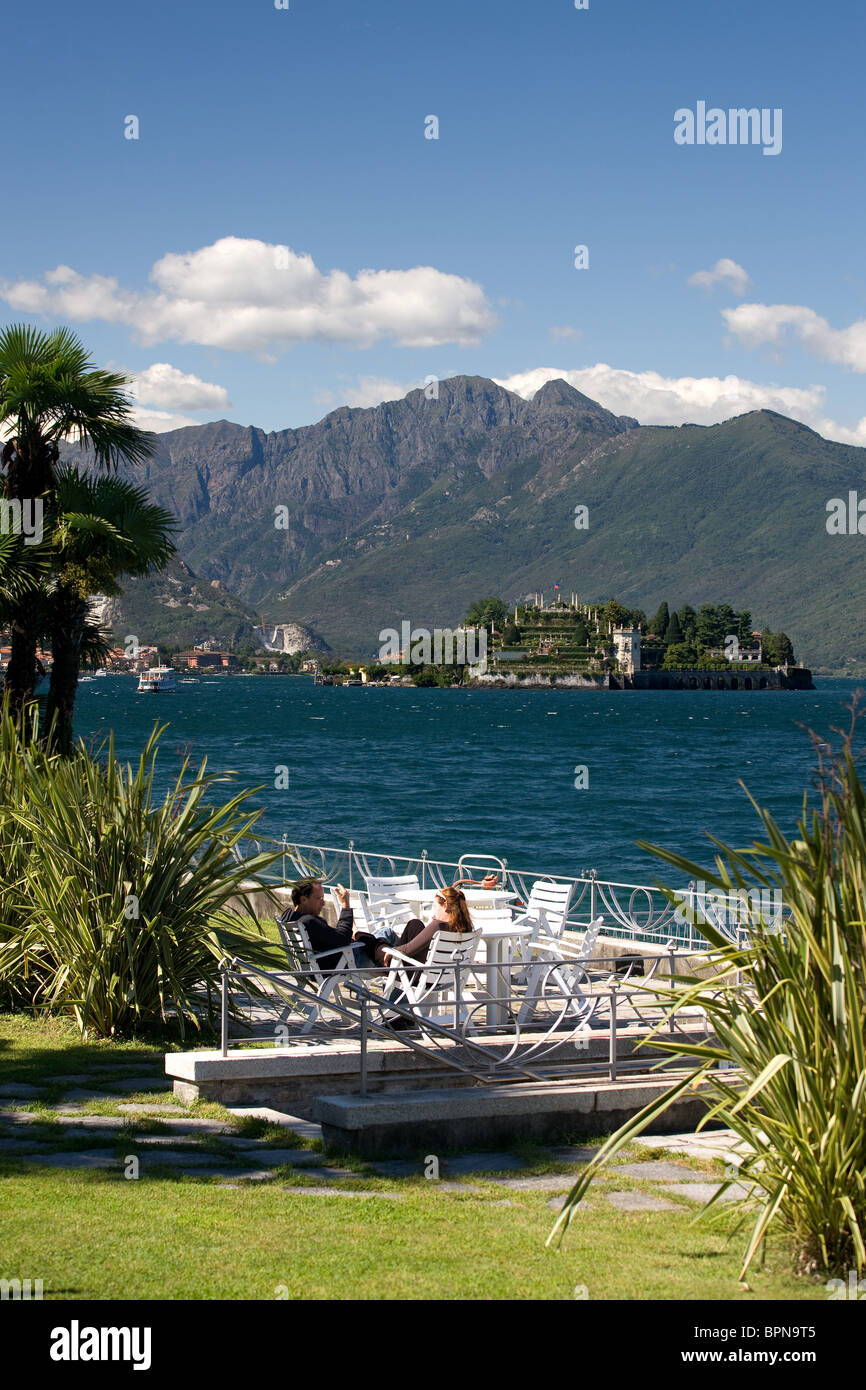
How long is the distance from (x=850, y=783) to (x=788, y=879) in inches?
17.6

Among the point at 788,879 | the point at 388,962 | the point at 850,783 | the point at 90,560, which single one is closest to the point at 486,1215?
the point at 788,879

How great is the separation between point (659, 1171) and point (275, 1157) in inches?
76.7

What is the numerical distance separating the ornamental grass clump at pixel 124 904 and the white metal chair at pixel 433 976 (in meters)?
1.23

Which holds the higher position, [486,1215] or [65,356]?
[65,356]

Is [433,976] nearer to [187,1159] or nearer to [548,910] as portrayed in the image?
[548,910]

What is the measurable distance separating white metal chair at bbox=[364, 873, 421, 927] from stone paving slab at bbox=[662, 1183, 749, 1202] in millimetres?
4800

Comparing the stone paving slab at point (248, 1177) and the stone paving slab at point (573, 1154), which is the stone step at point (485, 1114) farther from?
the stone paving slab at point (248, 1177)

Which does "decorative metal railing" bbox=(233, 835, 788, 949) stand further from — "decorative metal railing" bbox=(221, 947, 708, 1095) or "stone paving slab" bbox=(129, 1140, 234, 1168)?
"stone paving slab" bbox=(129, 1140, 234, 1168)

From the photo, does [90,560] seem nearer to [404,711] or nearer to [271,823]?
[271,823]

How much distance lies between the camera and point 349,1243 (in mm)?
5582

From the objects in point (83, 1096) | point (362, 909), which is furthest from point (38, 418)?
point (83, 1096)

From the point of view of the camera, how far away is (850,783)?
5.25m

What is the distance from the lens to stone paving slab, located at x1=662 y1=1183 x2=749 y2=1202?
259 inches

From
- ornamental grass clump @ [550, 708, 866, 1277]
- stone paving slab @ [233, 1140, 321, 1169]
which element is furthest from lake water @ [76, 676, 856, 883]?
stone paving slab @ [233, 1140, 321, 1169]
